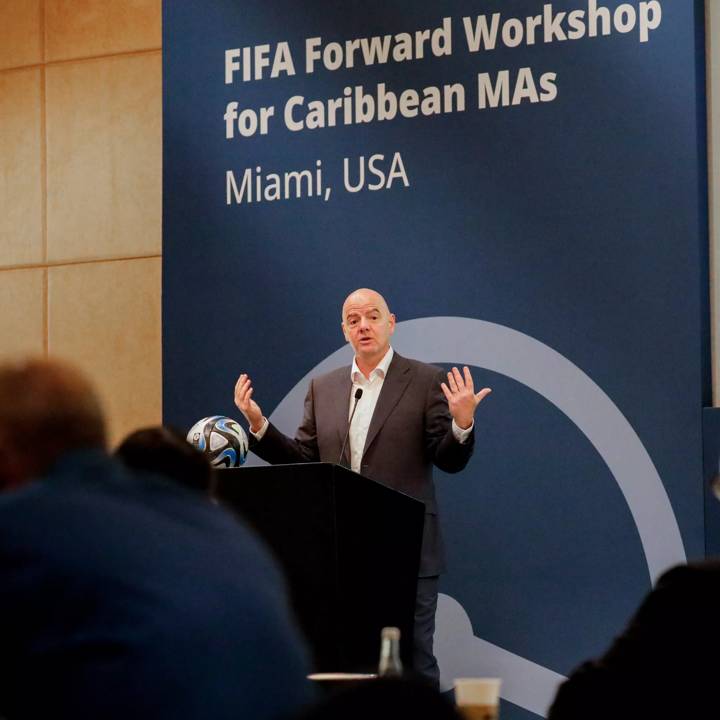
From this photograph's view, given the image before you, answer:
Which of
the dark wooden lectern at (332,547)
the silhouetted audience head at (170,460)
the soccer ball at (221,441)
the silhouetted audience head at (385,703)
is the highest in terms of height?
the silhouetted audience head at (170,460)

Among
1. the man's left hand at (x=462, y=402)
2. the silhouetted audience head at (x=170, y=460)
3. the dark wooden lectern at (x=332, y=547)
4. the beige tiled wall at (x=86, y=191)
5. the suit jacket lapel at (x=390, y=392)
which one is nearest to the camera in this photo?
the silhouetted audience head at (x=170, y=460)

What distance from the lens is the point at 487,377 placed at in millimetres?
5910

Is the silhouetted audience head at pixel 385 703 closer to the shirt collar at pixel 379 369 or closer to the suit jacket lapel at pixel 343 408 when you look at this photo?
the suit jacket lapel at pixel 343 408

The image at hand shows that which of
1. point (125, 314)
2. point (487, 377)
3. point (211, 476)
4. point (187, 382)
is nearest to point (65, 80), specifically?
point (125, 314)

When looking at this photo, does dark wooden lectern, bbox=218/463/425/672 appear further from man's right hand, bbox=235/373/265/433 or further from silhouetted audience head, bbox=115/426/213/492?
silhouetted audience head, bbox=115/426/213/492

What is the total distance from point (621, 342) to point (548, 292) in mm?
384

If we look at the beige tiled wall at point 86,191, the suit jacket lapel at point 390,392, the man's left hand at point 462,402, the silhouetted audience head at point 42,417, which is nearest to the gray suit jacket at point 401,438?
the suit jacket lapel at point 390,392

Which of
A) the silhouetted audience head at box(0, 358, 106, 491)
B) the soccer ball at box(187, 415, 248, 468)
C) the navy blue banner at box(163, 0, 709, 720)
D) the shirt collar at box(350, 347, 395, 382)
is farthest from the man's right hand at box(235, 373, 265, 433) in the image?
the silhouetted audience head at box(0, 358, 106, 491)

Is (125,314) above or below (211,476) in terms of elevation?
above

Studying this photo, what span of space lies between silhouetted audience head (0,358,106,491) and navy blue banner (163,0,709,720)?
3902 millimetres

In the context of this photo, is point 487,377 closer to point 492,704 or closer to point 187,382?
point 187,382

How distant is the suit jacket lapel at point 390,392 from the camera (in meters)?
5.48

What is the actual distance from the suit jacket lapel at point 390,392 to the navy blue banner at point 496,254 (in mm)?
447

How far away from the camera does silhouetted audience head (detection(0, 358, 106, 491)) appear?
1919 mm
